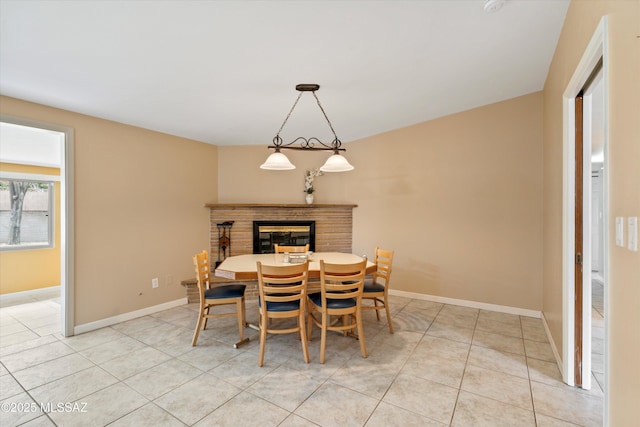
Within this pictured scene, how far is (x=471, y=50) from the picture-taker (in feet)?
7.45

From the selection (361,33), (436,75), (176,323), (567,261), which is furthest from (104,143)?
(567,261)

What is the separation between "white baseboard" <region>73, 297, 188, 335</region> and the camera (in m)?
3.10

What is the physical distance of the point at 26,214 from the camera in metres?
4.61

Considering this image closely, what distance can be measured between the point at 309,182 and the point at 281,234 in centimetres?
97

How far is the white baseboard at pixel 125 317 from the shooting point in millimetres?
3101

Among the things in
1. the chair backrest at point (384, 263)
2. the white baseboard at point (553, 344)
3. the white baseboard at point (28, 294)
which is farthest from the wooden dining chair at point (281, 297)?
the white baseboard at point (28, 294)

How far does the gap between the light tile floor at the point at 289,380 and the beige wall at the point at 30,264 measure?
1.61m

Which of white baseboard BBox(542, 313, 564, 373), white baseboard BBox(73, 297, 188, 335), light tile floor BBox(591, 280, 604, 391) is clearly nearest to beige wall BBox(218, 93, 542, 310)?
white baseboard BBox(542, 313, 564, 373)

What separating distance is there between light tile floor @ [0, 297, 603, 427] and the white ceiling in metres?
2.42

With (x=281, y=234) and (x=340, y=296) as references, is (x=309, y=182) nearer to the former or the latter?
A: (x=281, y=234)

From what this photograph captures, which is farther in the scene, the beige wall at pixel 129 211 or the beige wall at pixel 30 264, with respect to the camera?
the beige wall at pixel 30 264

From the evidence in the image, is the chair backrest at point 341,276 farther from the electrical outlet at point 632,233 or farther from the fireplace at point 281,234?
the fireplace at point 281,234

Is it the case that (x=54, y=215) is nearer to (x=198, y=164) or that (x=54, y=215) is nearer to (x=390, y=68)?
(x=198, y=164)

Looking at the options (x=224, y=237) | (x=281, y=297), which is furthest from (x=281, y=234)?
(x=281, y=297)
